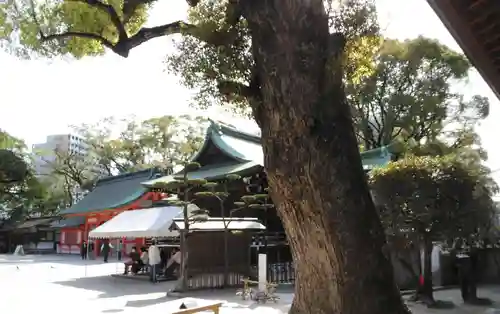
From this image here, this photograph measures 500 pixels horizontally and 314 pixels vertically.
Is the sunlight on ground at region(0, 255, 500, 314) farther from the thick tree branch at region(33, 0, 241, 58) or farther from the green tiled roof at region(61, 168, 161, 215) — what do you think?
the green tiled roof at region(61, 168, 161, 215)

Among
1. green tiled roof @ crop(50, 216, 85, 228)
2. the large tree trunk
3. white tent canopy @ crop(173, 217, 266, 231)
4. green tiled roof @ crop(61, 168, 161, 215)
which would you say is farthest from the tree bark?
green tiled roof @ crop(50, 216, 85, 228)

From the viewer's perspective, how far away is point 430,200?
10078mm

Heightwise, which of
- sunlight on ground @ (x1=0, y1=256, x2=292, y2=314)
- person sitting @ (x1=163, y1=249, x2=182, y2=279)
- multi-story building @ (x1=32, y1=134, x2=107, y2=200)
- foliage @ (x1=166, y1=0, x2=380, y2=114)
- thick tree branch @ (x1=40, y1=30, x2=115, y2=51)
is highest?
multi-story building @ (x1=32, y1=134, x2=107, y2=200)

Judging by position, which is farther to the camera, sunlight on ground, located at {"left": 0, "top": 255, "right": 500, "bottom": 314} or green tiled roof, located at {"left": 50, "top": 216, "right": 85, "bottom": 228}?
green tiled roof, located at {"left": 50, "top": 216, "right": 85, "bottom": 228}

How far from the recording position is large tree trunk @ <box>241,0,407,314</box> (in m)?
4.21

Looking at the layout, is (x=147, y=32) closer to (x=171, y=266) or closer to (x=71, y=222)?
(x=171, y=266)

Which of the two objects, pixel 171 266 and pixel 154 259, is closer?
pixel 154 259

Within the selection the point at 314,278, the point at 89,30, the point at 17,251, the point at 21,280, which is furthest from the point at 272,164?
the point at 17,251

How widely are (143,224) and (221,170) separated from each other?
4.62 m

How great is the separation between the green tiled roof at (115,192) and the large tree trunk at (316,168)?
25096 mm

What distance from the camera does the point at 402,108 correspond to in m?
25.9

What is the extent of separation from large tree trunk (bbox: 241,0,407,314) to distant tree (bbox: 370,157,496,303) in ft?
20.5

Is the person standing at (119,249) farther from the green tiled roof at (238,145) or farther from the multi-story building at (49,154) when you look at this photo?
the multi-story building at (49,154)

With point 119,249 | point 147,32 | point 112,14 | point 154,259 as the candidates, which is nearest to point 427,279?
point 147,32
